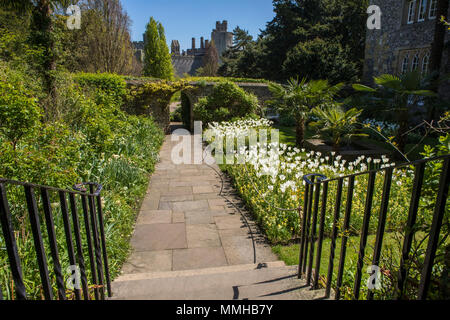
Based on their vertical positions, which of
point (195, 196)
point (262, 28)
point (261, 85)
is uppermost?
point (262, 28)

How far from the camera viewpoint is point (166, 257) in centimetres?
358

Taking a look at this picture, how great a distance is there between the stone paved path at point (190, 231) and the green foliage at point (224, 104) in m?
6.92

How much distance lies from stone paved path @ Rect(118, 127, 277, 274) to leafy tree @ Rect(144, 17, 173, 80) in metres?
17.9

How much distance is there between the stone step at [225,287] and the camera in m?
2.31

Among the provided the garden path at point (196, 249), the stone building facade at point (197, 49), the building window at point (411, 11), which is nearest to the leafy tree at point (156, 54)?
the building window at point (411, 11)

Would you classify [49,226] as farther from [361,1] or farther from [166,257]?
[361,1]

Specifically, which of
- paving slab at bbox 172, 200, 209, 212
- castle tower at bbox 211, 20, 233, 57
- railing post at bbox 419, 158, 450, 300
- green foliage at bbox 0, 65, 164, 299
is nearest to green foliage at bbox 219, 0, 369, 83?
green foliage at bbox 0, 65, 164, 299

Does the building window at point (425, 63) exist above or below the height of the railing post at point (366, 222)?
above

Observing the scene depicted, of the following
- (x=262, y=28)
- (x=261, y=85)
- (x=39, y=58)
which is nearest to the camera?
(x=39, y=58)

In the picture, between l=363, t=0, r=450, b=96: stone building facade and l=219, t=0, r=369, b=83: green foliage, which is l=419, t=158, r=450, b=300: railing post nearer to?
l=363, t=0, r=450, b=96: stone building facade

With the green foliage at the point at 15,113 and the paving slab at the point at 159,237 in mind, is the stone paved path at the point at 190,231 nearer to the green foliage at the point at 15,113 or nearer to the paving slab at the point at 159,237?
the paving slab at the point at 159,237

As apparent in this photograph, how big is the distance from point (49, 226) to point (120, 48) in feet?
63.4

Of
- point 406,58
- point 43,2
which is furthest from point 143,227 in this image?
point 406,58

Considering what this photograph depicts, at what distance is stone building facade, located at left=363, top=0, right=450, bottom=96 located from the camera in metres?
11.8
